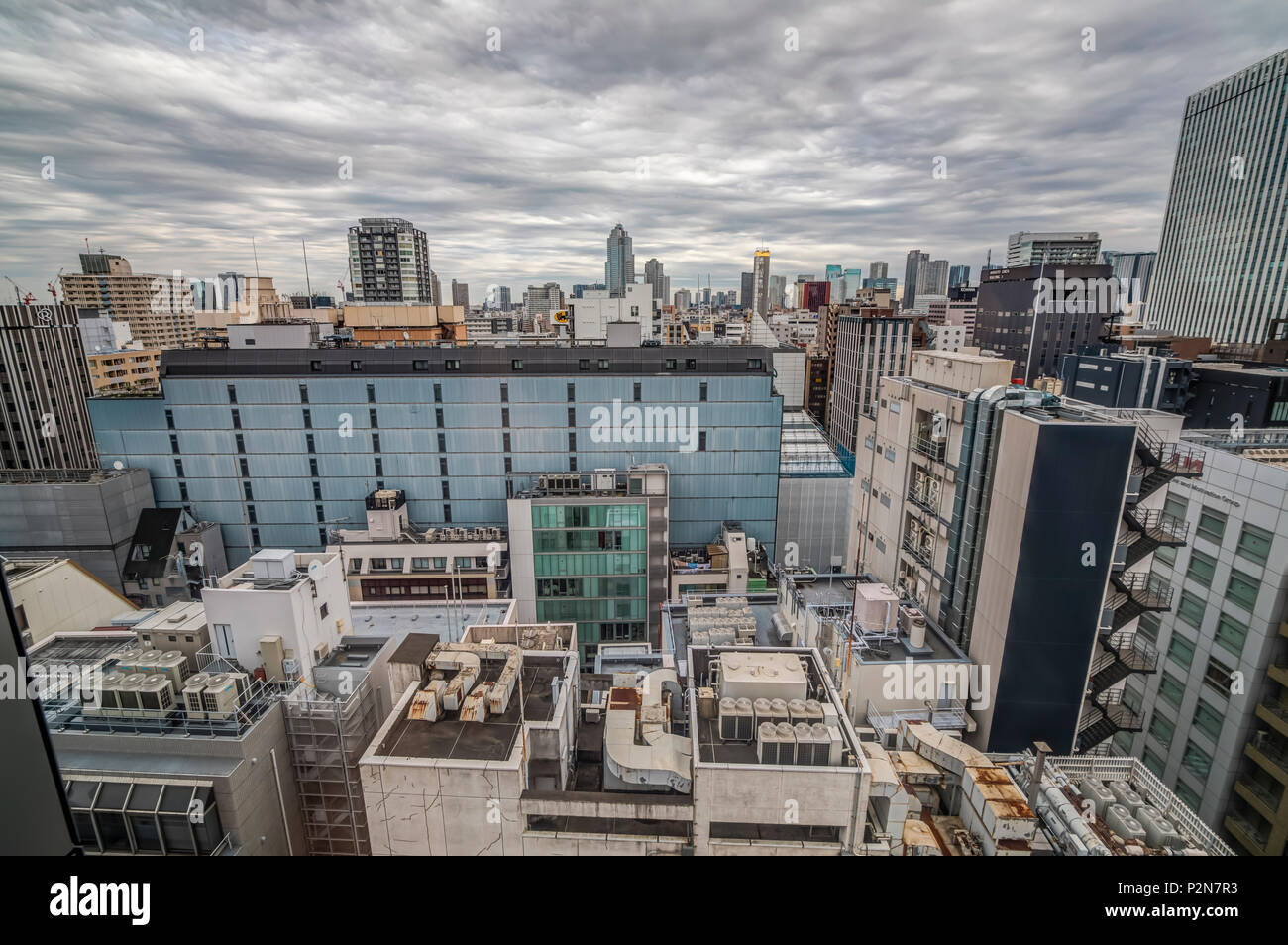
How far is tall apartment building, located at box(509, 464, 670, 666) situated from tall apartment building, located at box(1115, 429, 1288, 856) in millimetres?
23587

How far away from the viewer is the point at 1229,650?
2145 cm

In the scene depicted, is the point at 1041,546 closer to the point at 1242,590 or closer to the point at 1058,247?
the point at 1242,590

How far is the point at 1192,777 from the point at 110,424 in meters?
62.2

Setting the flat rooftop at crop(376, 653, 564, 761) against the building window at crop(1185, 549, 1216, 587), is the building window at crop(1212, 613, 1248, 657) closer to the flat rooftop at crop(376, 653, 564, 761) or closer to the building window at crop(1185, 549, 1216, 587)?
the building window at crop(1185, 549, 1216, 587)

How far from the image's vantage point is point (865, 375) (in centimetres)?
7575

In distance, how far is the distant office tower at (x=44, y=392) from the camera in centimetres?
6241

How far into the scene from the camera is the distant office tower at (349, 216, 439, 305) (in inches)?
5226

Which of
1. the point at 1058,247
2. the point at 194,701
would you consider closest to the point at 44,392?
the point at 194,701

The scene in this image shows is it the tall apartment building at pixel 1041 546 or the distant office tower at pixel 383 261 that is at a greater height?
the distant office tower at pixel 383 261

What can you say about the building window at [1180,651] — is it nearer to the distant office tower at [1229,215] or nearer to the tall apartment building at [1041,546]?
the tall apartment building at [1041,546]

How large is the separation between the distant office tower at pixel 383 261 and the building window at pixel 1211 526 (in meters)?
140

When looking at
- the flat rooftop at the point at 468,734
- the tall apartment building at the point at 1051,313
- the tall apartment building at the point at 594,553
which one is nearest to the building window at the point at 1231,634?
the flat rooftop at the point at 468,734

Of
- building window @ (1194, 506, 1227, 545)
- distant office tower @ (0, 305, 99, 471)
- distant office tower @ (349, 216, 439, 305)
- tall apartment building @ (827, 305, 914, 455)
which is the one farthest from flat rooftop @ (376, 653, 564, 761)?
distant office tower @ (349, 216, 439, 305)
